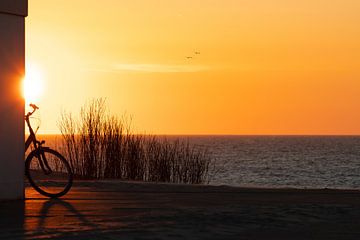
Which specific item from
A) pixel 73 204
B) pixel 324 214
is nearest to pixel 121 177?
pixel 73 204

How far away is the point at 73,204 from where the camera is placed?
10.6 meters

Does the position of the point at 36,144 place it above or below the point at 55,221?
above

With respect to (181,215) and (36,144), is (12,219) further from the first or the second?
(36,144)

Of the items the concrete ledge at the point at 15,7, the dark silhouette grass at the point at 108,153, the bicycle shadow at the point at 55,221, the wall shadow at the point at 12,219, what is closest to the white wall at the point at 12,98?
the concrete ledge at the point at 15,7

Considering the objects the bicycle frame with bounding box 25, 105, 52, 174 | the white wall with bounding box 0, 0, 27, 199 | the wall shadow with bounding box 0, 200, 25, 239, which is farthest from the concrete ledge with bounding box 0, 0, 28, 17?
the wall shadow with bounding box 0, 200, 25, 239

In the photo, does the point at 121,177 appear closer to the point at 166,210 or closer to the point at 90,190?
the point at 90,190

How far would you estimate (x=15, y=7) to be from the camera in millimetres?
10945

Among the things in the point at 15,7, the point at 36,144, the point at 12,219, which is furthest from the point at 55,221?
the point at 15,7

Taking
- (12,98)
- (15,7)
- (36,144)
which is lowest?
(36,144)

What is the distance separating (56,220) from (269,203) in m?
3.28

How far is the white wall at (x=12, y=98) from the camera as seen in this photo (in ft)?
35.8

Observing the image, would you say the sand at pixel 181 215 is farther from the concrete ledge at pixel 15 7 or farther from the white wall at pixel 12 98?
the concrete ledge at pixel 15 7

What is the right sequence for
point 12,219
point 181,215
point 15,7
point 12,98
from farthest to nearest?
point 12,98 → point 15,7 → point 181,215 → point 12,219

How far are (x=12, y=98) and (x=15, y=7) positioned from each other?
1.23 m
